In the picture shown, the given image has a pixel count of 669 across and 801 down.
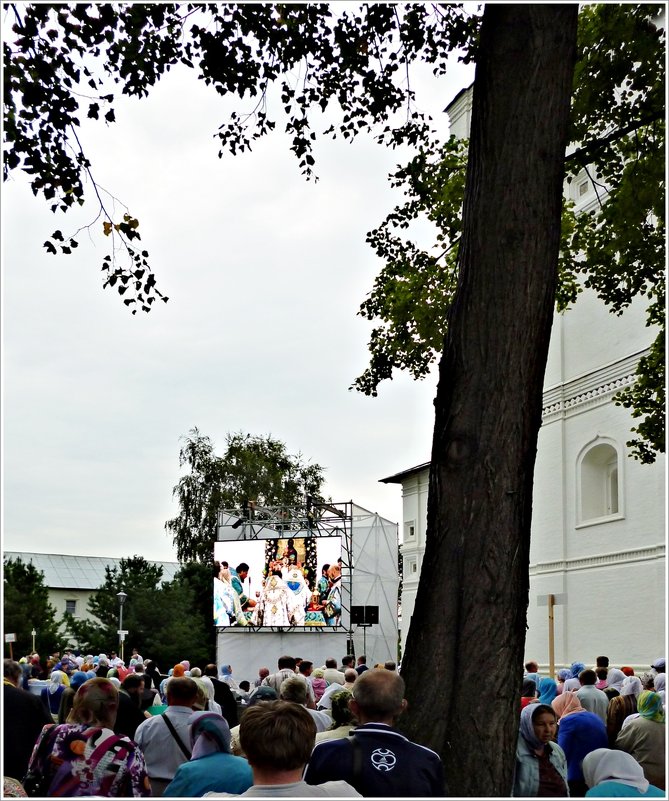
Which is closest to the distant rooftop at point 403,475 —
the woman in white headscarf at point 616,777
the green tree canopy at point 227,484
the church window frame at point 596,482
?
the green tree canopy at point 227,484

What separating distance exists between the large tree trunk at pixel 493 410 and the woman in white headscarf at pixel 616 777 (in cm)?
70

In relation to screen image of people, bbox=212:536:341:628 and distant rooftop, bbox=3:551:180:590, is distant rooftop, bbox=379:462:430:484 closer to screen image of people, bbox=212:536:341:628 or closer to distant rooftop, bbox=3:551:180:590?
screen image of people, bbox=212:536:341:628

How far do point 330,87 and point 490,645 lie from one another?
20.3 ft

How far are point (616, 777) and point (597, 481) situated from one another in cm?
2599

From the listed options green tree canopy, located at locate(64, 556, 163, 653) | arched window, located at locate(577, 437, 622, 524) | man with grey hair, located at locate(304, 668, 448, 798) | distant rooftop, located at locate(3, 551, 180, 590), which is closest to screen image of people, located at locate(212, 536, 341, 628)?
arched window, located at locate(577, 437, 622, 524)

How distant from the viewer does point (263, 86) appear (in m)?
9.64

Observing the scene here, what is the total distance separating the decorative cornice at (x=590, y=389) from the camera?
95.4 ft

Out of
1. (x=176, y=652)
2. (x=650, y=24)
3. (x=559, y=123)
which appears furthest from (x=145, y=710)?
(x=176, y=652)

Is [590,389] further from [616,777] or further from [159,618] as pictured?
[159,618]

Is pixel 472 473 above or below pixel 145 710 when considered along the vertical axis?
above

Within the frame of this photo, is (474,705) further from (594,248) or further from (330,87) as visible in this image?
(594,248)

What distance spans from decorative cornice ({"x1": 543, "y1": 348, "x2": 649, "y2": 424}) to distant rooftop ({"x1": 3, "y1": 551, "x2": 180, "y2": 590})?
68.2 meters

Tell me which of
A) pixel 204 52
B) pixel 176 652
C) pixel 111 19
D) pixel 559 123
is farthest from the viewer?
pixel 176 652

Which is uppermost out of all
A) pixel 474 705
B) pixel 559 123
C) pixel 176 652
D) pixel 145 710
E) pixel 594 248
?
pixel 594 248
